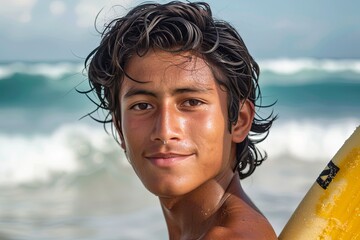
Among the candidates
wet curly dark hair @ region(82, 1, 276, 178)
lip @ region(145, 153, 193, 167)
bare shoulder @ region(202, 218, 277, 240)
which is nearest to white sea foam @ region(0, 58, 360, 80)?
wet curly dark hair @ region(82, 1, 276, 178)

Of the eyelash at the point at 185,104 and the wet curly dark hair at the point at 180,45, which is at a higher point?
the wet curly dark hair at the point at 180,45

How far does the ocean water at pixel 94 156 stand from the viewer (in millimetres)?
7656

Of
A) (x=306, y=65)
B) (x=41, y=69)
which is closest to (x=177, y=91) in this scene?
(x=41, y=69)

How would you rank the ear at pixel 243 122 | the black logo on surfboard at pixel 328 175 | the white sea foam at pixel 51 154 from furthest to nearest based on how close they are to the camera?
1. the white sea foam at pixel 51 154
2. the ear at pixel 243 122
3. the black logo on surfboard at pixel 328 175

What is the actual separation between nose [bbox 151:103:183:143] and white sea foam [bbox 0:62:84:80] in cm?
1534

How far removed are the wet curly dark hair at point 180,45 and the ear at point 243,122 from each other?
3cm

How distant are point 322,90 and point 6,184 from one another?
9375 mm

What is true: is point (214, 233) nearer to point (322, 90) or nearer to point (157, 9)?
point (157, 9)

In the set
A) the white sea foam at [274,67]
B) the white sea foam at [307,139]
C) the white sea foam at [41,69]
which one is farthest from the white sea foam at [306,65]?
the white sea foam at [307,139]

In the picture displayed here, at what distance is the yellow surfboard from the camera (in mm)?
2252

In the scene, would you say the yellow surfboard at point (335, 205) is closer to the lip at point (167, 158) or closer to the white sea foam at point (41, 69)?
the lip at point (167, 158)

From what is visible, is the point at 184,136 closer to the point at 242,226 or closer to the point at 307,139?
the point at 242,226

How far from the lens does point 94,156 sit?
10.7m

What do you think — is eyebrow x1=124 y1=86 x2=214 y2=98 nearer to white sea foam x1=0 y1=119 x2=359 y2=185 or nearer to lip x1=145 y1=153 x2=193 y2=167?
lip x1=145 y1=153 x2=193 y2=167
